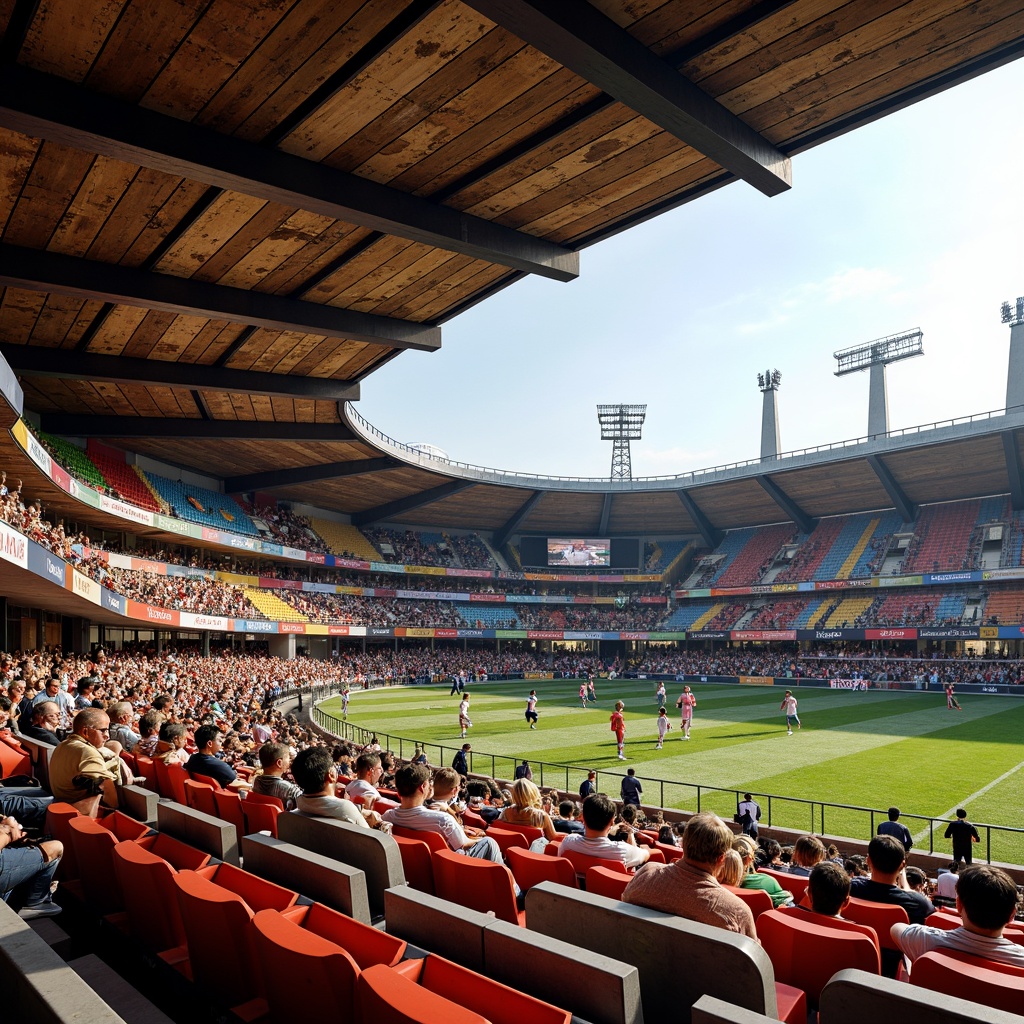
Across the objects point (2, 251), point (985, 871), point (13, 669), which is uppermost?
point (2, 251)

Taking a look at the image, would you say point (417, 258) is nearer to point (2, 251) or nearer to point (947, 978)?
point (2, 251)

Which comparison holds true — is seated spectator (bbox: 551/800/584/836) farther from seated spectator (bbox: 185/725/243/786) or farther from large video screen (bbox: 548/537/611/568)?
large video screen (bbox: 548/537/611/568)

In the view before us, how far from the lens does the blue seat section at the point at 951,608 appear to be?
4622 centimetres

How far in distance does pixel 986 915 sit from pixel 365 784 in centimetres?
608

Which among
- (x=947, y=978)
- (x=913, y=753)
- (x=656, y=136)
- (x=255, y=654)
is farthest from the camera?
(x=255, y=654)

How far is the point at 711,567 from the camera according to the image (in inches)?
2504

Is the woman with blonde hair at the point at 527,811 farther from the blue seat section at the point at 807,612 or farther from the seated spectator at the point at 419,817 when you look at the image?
the blue seat section at the point at 807,612

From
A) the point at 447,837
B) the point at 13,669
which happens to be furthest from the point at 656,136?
the point at 13,669

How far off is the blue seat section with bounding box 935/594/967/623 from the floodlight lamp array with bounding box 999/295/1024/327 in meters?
20.5

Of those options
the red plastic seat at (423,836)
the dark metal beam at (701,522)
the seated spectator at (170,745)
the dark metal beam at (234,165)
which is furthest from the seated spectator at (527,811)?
the dark metal beam at (701,522)

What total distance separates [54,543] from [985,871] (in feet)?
78.1

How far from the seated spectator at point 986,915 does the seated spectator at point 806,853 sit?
150 inches

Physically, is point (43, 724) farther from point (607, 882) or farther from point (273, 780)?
point (607, 882)

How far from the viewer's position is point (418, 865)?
4867mm
